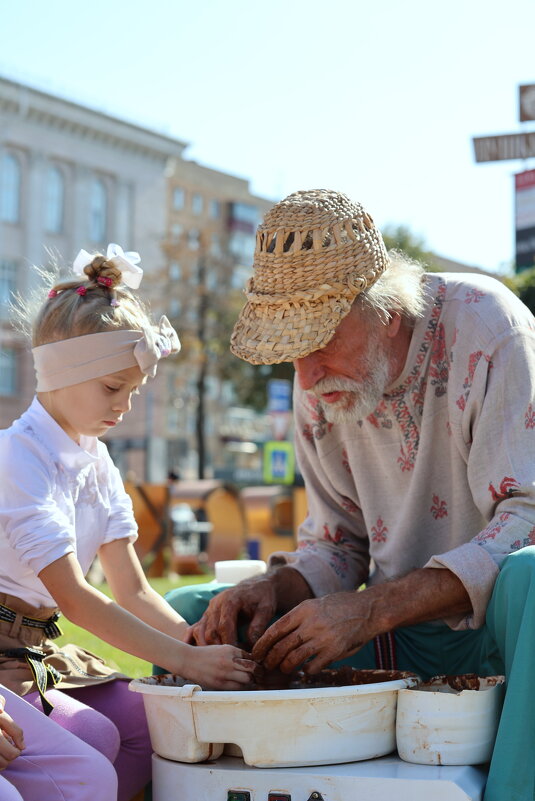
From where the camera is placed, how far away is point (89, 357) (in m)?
2.69

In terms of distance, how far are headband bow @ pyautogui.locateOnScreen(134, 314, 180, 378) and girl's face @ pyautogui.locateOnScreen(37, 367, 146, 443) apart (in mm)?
52

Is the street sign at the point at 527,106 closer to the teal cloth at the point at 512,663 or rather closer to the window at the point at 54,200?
the teal cloth at the point at 512,663

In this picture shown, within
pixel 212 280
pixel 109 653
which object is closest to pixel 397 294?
pixel 109 653

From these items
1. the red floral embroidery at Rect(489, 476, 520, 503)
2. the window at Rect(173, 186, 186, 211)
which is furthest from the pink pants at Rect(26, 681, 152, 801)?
the window at Rect(173, 186, 186, 211)

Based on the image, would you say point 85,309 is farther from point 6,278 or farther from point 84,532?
point 6,278

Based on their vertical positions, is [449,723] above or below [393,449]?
below

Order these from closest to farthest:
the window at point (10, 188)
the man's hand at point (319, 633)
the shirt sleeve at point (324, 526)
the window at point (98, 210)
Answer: the man's hand at point (319, 633)
the shirt sleeve at point (324, 526)
the window at point (10, 188)
the window at point (98, 210)

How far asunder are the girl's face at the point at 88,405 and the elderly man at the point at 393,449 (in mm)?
378

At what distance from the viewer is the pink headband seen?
2684mm

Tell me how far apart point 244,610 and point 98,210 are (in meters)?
36.6

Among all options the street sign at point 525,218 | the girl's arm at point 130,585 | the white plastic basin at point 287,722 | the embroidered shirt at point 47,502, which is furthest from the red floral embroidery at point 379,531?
the street sign at point 525,218

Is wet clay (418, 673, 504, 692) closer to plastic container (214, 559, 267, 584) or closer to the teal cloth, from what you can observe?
the teal cloth

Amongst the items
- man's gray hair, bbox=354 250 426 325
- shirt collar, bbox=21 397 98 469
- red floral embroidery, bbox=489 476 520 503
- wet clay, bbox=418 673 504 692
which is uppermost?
man's gray hair, bbox=354 250 426 325

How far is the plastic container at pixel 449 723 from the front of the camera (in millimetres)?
2008
